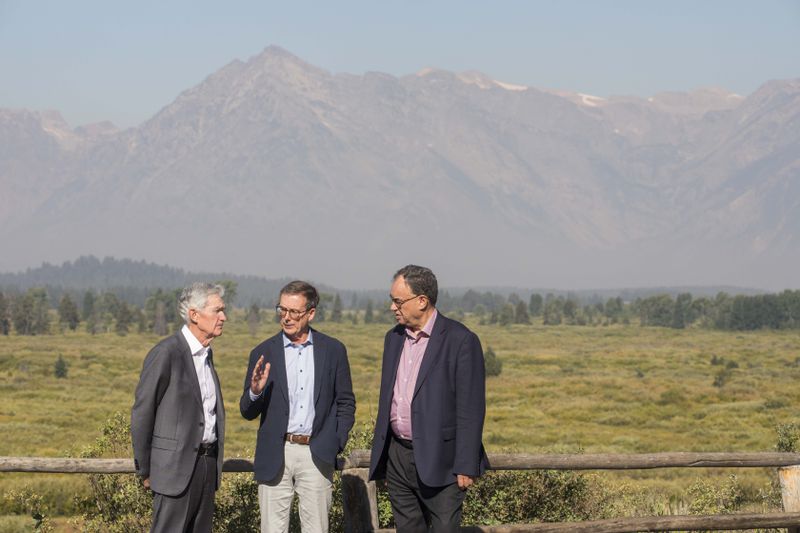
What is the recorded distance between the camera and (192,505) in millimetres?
7109

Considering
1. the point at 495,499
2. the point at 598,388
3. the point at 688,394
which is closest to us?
the point at 495,499

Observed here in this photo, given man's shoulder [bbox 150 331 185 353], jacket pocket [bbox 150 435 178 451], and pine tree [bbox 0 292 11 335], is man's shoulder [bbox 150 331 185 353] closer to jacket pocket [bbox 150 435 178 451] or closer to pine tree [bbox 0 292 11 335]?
jacket pocket [bbox 150 435 178 451]

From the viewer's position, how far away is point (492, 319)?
199 m

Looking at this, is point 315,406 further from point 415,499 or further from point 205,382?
point 415,499

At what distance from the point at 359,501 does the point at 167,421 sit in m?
1.86

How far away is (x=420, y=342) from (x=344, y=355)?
796mm

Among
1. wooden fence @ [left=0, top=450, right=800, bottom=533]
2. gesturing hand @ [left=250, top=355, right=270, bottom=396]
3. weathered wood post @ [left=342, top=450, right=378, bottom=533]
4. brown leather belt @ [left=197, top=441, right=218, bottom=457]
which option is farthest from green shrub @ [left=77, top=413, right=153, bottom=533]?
gesturing hand @ [left=250, top=355, right=270, bottom=396]

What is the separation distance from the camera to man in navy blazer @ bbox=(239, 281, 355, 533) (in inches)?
296

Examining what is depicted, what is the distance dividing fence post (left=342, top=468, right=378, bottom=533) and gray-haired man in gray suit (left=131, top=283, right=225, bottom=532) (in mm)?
1256

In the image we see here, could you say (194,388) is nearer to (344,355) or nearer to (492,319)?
(344,355)

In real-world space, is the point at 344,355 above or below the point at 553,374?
above

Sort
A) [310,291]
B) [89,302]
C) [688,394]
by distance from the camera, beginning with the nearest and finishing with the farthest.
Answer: [310,291] < [688,394] < [89,302]

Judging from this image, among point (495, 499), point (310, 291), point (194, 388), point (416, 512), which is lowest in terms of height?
point (495, 499)

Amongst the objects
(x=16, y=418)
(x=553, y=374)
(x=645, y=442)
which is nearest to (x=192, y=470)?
(x=645, y=442)
